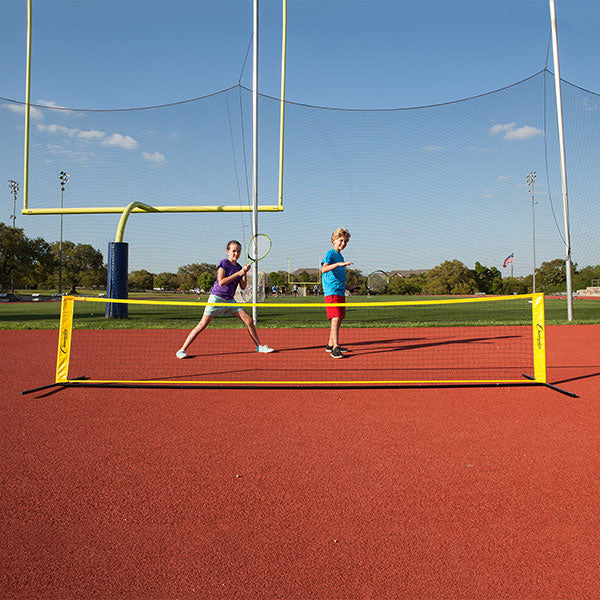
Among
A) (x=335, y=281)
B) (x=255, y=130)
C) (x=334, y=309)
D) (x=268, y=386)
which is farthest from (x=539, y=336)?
(x=255, y=130)

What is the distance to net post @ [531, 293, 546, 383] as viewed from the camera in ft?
17.6

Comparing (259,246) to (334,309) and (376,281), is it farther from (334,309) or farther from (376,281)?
(334,309)

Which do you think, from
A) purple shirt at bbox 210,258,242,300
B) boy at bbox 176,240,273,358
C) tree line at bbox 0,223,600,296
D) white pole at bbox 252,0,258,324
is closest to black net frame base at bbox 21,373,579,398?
boy at bbox 176,240,273,358

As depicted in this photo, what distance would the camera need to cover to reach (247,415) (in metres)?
4.29

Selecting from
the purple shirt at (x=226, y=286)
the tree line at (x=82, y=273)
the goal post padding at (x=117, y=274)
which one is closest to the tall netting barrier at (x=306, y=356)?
the purple shirt at (x=226, y=286)

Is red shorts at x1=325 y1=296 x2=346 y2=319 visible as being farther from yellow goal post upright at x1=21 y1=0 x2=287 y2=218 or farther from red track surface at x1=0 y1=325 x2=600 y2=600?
yellow goal post upright at x1=21 y1=0 x2=287 y2=218

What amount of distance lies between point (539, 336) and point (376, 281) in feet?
20.6

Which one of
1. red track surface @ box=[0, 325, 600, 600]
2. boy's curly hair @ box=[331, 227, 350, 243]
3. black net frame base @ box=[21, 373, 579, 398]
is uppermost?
boy's curly hair @ box=[331, 227, 350, 243]

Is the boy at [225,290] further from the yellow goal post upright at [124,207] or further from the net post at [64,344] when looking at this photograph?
the yellow goal post upright at [124,207]

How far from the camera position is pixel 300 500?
263 cm

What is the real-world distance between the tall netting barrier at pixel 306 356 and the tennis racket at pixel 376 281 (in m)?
1.12

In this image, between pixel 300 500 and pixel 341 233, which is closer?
pixel 300 500

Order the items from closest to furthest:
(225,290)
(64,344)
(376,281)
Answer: (64,344)
(225,290)
(376,281)

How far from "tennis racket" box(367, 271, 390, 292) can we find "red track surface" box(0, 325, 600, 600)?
6.77 m
